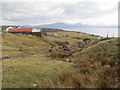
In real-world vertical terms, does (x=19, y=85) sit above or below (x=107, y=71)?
below

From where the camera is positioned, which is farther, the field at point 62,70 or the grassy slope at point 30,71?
the grassy slope at point 30,71

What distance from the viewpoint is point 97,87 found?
15.7 ft

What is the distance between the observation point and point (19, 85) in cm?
596

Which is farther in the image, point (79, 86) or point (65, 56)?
point (65, 56)

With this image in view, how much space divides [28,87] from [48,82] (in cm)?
90

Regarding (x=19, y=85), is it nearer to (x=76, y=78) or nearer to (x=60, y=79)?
(x=60, y=79)

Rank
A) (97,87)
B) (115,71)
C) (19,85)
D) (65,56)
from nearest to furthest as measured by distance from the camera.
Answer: (97,87) → (19,85) → (115,71) → (65,56)

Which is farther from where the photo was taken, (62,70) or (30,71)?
(30,71)

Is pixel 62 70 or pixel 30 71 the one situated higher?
pixel 62 70

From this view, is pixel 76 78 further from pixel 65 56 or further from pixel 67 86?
pixel 65 56

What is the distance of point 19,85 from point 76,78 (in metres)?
2.56

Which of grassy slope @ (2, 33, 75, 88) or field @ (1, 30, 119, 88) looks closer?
field @ (1, 30, 119, 88)

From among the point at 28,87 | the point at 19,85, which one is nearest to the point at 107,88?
the point at 28,87

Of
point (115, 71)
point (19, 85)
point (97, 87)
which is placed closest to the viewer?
point (97, 87)
